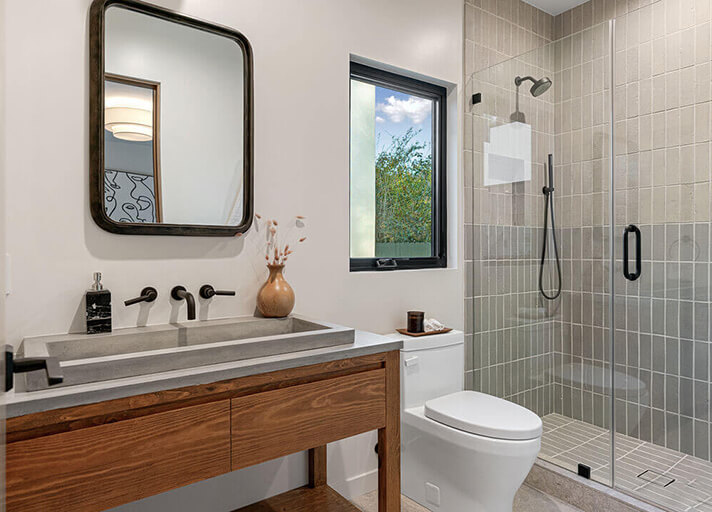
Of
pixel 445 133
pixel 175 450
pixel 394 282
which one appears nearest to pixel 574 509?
pixel 394 282

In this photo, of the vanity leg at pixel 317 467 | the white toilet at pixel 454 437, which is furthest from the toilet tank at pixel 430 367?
the vanity leg at pixel 317 467

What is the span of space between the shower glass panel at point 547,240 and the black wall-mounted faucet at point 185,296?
5.11 feet

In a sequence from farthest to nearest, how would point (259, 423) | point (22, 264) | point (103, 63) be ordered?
1. point (103, 63)
2. point (22, 264)
3. point (259, 423)

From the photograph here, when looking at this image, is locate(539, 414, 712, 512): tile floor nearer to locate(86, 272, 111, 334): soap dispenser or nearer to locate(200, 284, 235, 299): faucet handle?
locate(200, 284, 235, 299): faucet handle

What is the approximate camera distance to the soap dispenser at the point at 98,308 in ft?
4.58

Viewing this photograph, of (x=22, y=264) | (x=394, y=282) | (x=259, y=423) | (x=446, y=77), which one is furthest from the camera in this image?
(x=446, y=77)

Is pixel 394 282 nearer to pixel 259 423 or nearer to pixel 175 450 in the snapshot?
pixel 259 423

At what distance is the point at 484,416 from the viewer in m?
1.80

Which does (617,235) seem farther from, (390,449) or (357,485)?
(357,485)

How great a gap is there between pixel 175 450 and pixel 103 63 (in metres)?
1.20

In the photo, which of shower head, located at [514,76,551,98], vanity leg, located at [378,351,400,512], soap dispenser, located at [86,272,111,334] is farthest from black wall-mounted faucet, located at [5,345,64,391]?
shower head, located at [514,76,551,98]

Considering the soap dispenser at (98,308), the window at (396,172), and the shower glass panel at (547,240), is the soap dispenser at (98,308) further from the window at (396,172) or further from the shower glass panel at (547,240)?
the shower glass panel at (547,240)

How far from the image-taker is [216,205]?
169cm

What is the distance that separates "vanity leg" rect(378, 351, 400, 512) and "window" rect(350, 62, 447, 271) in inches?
31.0
